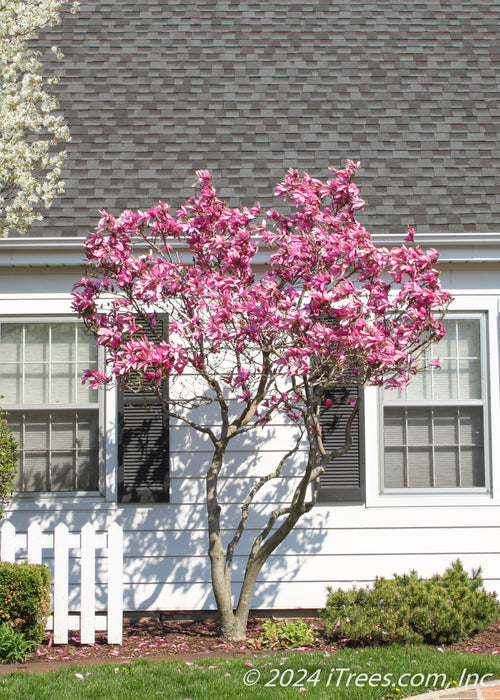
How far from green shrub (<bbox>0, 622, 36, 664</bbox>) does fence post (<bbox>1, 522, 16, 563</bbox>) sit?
1.92 ft

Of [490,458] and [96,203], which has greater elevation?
[96,203]

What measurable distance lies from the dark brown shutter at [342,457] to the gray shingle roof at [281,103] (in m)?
1.66

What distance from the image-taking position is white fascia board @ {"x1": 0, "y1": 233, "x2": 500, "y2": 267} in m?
7.20

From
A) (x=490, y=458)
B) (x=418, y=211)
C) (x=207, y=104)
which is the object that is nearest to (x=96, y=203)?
(x=207, y=104)

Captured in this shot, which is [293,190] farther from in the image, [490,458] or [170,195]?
[490,458]

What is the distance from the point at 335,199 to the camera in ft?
20.1

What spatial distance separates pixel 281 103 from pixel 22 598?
17.9 feet

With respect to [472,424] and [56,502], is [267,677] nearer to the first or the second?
[56,502]


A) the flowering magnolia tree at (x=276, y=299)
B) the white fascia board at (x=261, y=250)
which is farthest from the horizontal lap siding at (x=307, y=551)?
the white fascia board at (x=261, y=250)

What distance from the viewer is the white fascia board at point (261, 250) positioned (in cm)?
720

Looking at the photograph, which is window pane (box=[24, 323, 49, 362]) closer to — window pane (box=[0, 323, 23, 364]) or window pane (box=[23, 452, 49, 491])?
window pane (box=[0, 323, 23, 364])

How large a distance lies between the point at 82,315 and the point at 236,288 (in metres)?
1.25

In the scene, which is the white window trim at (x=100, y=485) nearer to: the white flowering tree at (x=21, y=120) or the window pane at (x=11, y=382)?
the window pane at (x=11, y=382)

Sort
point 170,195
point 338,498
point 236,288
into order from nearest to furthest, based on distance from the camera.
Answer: point 236,288 < point 338,498 < point 170,195
